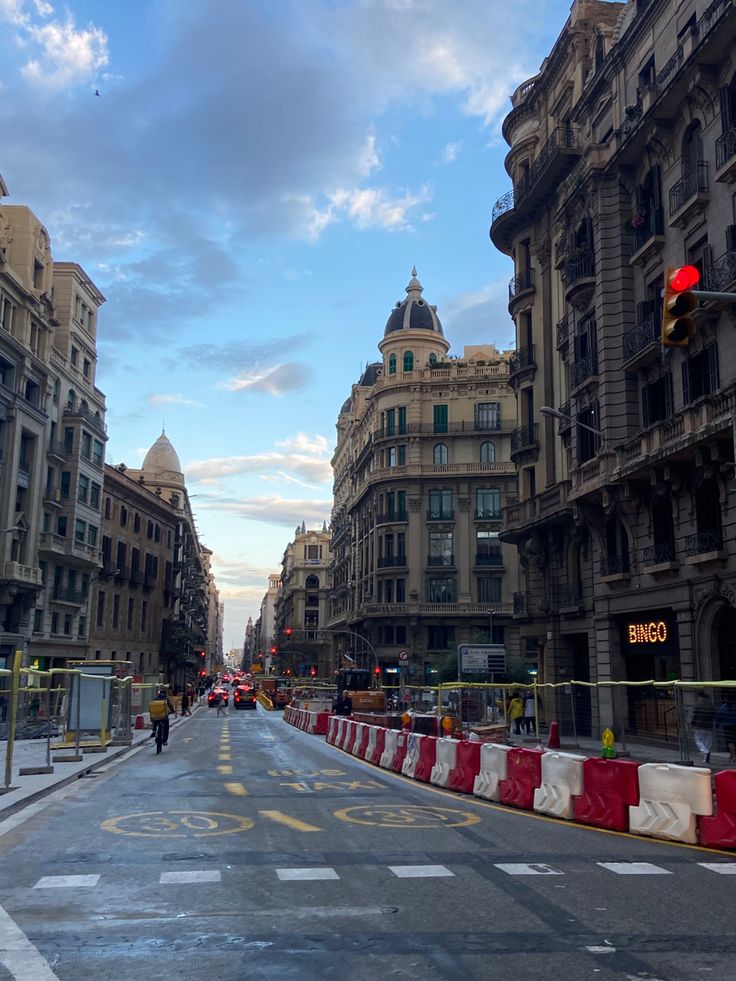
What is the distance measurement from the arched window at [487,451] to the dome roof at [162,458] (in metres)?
55.8

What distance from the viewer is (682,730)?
16344 millimetres

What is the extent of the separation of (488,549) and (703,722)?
180 ft

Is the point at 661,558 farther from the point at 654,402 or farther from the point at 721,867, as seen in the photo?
the point at 721,867

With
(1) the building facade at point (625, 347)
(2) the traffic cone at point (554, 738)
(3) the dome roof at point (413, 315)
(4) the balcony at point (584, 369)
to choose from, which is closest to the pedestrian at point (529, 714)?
(1) the building facade at point (625, 347)

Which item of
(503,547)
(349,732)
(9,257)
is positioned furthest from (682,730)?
(503,547)

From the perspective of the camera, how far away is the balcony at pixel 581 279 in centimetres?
3194

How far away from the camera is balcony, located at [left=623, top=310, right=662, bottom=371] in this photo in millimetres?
27750

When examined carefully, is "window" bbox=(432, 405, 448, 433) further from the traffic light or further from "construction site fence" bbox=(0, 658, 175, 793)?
the traffic light

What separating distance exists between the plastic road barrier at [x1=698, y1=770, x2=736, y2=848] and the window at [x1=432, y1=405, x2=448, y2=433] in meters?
62.9

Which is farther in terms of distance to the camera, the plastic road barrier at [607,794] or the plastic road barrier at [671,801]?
the plastic road barrier at [607,794]

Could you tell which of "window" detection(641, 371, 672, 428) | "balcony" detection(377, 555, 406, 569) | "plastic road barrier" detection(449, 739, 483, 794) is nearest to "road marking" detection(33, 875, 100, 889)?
"plastic road barrier" detection(449, 739, 483, 794)

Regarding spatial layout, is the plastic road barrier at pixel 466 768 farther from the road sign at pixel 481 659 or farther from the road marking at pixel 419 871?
the road sign at pixel 481 659

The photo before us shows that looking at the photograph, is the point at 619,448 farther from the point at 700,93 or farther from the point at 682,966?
the point at 682,966

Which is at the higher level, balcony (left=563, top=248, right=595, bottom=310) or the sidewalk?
balcony (left=563, top=248, right=595, bottom=310)
